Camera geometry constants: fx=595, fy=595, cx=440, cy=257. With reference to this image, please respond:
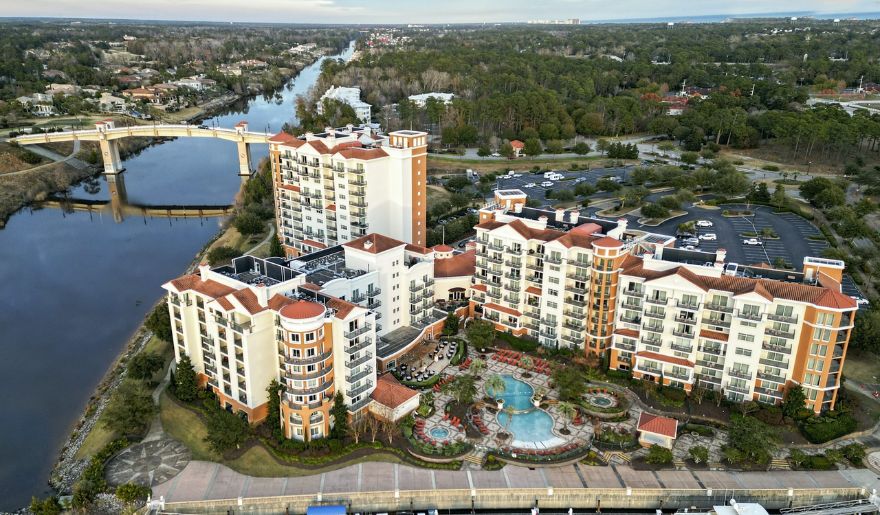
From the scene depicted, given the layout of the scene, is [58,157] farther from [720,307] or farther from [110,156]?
[720,307]

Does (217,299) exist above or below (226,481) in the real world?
above

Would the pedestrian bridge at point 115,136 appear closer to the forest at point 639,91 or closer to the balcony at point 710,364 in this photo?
the forest at point 639,91

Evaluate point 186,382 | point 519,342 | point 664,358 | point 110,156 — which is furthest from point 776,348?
point 110,156

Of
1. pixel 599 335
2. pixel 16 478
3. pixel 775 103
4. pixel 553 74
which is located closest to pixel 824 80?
pixel 775 103

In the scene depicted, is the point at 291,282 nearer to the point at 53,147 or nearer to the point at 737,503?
the point at 737,503

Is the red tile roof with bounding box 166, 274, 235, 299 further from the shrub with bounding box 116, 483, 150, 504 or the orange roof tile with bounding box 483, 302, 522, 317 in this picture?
the orange roof tile with bounding box 483, 302, 522, 317

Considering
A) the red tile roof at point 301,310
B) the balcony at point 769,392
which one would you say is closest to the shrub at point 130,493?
the red tile roof at point 301,310
